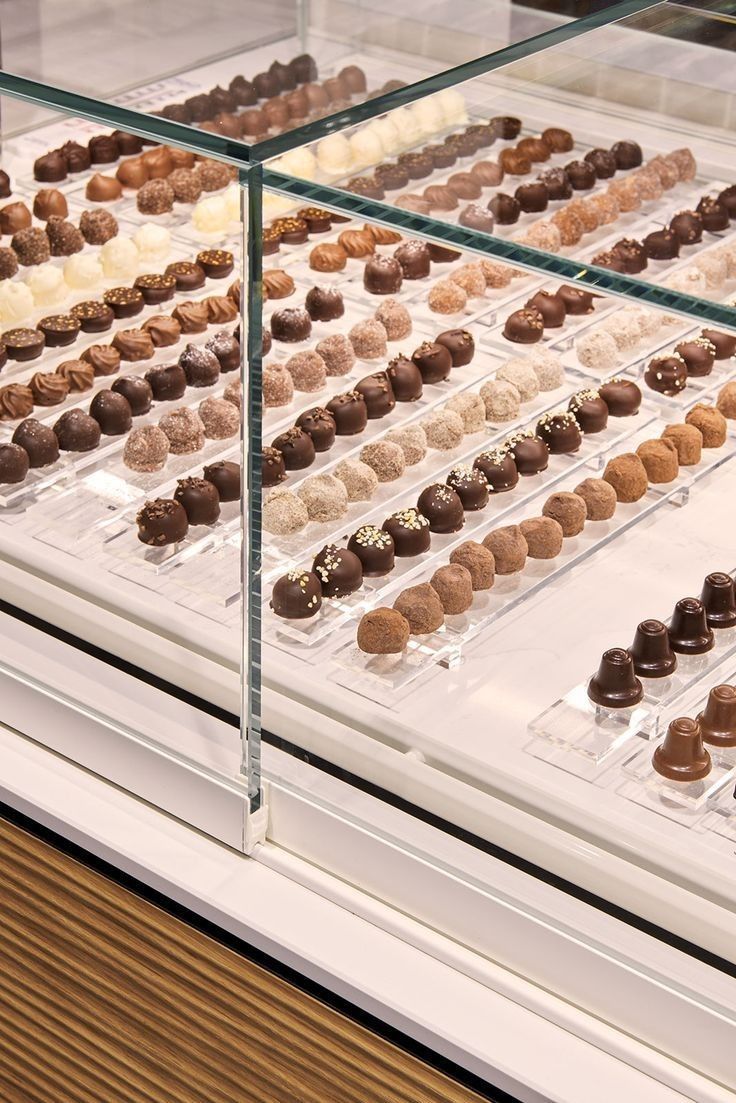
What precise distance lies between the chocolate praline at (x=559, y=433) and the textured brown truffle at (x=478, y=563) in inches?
10.7

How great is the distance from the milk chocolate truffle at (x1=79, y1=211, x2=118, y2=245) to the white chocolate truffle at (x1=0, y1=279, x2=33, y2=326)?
6.8 inches

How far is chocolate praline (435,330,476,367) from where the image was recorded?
192cm

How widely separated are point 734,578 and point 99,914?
0.70 metres

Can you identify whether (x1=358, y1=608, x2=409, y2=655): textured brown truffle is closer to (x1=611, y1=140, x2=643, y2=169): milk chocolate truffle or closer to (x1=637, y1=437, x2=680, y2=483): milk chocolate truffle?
(x1=637, y1=437, x2=680, y2=483): milk chocolate truffle

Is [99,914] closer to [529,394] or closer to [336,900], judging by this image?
[336,900]

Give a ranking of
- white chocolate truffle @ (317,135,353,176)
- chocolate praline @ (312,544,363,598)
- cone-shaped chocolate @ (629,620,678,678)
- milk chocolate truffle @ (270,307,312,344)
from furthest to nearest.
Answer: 1. milk chocolate truffle @ (270,307,312,344)
2. chocolate praline @ (312,544,363,598)
3. cone-shaped chocolate @ (629,620,678,678)
4. white chocolate truffle @ (317,135,353,176)

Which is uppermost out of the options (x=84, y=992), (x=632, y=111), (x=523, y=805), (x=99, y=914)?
Result: (x=632, y=111)

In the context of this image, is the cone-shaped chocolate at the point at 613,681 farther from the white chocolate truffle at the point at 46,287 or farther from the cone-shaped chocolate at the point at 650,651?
the white chocolate truffle at the point at 46,287

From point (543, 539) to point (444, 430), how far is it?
0.86 ft

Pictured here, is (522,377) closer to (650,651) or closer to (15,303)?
(650,651)

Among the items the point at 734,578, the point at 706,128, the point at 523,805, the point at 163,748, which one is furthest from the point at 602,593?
the point at 706,128

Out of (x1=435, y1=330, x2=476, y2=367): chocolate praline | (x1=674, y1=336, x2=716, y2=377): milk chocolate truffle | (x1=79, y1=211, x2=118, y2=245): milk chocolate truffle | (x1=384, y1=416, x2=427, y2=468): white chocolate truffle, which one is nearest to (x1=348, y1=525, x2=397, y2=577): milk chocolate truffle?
(x1=384, y1=416, x2=427, y2=468): white chocolate truffle

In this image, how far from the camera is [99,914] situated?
1424mm

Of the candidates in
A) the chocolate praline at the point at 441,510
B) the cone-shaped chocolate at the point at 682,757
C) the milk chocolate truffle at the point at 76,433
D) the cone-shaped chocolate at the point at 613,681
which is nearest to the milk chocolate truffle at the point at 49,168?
the milk chocolate truffle at the point at 76,433
